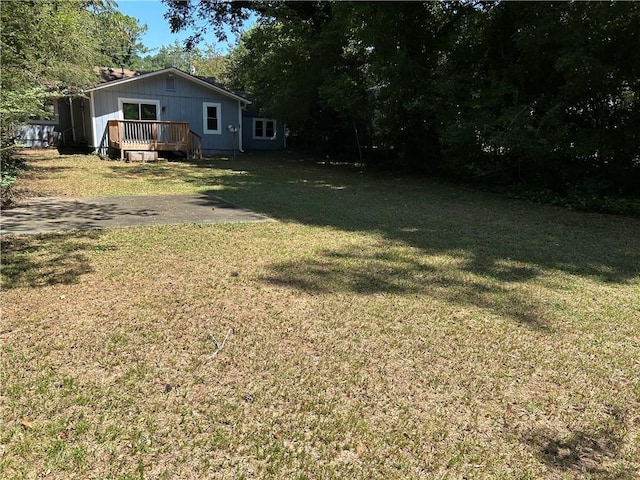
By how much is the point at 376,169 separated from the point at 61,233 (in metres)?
12.6

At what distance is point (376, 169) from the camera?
55.8 ft

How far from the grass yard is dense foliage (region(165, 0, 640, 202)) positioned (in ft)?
16.5

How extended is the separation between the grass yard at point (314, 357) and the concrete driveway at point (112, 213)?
668 mm

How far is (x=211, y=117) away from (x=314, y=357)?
20203 mm

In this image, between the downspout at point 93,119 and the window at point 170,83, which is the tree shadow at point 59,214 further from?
the window at point 170,83

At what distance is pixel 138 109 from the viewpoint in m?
19.6

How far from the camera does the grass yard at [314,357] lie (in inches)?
85.1

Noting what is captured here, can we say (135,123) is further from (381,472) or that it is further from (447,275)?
(381,472)

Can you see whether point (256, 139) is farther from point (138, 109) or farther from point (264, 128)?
point (138, 109)

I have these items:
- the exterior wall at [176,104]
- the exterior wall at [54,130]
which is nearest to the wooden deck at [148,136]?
the exterior wall at [176,104]

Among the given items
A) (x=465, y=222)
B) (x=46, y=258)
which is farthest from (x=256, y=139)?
(x=46, y=258)

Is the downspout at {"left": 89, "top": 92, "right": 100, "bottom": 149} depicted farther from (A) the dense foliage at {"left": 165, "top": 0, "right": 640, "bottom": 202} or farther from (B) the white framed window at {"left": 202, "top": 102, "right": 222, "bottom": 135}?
(A) the dense foliage at {"left": 165, "top": 0, "right": 640, "bottom": 202}

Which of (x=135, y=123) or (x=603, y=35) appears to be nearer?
(x=603, y=35)

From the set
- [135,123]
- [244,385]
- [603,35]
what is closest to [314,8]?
[135,123]
